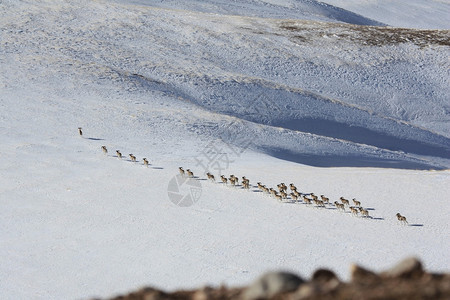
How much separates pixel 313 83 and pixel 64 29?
17.9 meters

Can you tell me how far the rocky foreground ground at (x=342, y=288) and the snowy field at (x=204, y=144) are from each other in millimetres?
9630

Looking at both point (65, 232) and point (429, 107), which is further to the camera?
point (429, 107)

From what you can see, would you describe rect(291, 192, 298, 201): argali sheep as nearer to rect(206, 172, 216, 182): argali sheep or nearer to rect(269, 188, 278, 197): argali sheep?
rect(269, 188, 278, 197): argali sheep

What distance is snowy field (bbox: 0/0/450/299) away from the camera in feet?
64.4

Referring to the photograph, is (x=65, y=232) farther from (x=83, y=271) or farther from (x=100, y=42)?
(x=100, y=42)

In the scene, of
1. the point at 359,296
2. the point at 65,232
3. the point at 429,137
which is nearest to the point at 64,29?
the point at 429,137

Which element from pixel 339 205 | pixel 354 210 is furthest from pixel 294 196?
pixel 354 210

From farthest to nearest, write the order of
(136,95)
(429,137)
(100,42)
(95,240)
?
1. (100,42)
2. (429,137)
3. (136,95)
4. (95,240)

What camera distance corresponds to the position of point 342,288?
7039 millimetres

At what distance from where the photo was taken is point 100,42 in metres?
46.9

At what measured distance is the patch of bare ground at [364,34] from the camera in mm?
55406

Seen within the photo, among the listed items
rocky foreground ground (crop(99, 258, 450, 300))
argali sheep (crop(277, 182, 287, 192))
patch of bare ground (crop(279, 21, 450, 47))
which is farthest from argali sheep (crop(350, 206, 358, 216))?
patch of bare ground (crop(279, 21, 450, 47))

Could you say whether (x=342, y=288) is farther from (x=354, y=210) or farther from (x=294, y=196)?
(x=294, y=196)

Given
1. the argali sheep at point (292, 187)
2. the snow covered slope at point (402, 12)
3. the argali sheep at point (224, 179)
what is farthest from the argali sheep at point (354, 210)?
the snow covered slope at point (402, 12)
